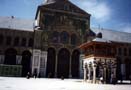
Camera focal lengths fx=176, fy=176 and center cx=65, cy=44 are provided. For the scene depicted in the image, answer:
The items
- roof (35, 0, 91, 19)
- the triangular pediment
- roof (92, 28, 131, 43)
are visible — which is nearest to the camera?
roof (35, 0, 91, 19)

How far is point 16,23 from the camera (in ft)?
118

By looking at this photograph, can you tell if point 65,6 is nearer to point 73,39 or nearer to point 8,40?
point 73,39

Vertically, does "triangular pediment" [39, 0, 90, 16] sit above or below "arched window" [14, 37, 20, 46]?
above

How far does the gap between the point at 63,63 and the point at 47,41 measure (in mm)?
5179

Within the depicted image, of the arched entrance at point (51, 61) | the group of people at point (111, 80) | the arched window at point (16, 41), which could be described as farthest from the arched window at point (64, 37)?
the group of people at point (111, 80)

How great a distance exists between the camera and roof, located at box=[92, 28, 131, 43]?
132ft

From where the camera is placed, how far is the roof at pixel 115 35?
40.2 metres

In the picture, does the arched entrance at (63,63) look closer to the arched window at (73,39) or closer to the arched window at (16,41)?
the arched window at (73,39)

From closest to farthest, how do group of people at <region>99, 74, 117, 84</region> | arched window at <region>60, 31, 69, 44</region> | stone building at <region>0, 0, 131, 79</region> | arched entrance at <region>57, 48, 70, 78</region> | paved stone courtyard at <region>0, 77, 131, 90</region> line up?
paved stone courtyard at <region>0, 77, 131, 90</region> < group of people at <region>99, 74, 117, 84</region> < stone building at <region>0, 0, 131, 79</region> < arched entrance at <region>57, 48, 70, 78</region> < arched window at <region>60, 31, 69, 44</region>

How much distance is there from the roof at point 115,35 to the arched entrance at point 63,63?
9837mm

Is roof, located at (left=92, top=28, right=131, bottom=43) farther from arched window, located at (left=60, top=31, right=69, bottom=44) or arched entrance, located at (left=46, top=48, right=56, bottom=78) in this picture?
arched entrance, located at (left=46, top=48, right=56, bottom=78)

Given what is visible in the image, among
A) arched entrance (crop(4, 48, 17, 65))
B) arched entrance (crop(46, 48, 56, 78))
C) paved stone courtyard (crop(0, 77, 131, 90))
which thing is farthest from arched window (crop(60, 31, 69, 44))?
paved stone courtyard (crop(0, 77, 131, 90))

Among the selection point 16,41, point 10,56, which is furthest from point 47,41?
point 10,56

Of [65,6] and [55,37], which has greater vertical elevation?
[65,6]
